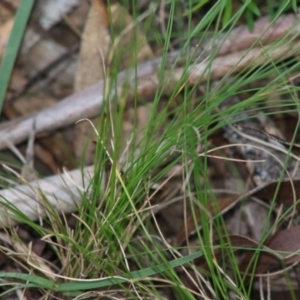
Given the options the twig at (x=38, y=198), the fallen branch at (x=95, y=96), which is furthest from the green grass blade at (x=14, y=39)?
the twig at (x=38, y=198)

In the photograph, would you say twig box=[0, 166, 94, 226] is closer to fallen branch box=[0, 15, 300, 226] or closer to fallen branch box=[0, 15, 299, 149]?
fallen branch box=[0, 15, 300, 226]

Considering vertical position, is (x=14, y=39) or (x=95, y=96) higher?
(x=14, y=39)

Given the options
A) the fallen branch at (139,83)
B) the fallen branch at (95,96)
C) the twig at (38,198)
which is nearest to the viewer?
the twig at (38,198)

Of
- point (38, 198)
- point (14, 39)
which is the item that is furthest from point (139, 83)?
point (38, 198)

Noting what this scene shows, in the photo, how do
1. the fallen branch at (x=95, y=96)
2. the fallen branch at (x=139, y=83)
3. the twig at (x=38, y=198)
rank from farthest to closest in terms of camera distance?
the fallen branch at (x=95, y=96)
the fallen branch at (x=139, y=83)
the twig at (x=38, y=198)

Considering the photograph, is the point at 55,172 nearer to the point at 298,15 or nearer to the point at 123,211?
the point at 123,211

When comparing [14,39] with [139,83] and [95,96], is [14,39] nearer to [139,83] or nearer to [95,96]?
[95,96]

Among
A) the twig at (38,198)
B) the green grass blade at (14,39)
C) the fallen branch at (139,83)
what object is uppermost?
the green grass blade at (14,39)

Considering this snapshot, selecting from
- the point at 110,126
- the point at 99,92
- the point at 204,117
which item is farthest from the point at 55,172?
the point at 204,117

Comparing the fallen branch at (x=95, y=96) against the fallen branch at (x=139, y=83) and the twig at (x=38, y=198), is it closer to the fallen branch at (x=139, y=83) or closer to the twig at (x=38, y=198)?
the fallen branch at (x=139, y=83)

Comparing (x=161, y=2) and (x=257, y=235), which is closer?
(x=257, y=235)

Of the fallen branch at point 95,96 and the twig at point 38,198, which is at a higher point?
the fallen branch at point 95,96
